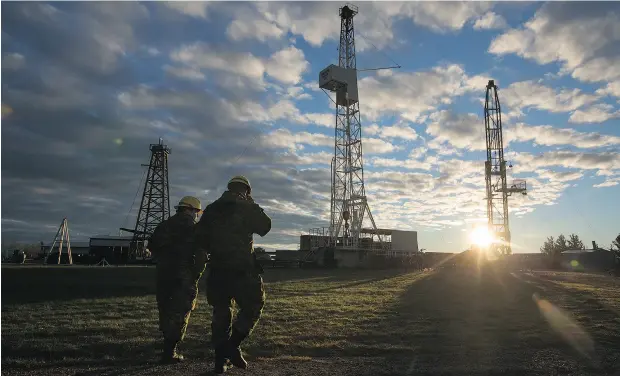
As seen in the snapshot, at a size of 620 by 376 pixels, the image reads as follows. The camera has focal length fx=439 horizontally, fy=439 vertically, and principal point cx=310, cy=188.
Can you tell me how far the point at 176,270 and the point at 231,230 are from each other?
1.04 metres

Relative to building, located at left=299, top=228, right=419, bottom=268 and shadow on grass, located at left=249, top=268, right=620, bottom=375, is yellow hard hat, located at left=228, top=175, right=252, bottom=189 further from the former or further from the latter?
building, located at left=299, top=228, right=419, bottom=268

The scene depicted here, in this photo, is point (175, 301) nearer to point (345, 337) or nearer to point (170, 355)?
point (170, 355)

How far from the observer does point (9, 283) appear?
53.0ft

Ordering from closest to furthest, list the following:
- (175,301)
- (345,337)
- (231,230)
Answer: (231,230) → (175,301) → (345,337)

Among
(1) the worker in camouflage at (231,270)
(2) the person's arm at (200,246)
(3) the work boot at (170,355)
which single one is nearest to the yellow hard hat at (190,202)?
(2) the person's arm at (200,246)

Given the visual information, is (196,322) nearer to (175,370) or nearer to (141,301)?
(175,370)

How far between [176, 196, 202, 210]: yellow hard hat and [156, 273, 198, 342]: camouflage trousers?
937 mm

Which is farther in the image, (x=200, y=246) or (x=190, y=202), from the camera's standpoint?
(x=190, y=202)

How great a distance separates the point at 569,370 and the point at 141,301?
10.1m

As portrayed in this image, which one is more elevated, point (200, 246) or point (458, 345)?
point (200, 246)

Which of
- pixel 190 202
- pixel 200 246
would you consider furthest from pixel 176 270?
pixel 190 202

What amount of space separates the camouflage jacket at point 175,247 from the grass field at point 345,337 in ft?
3.72

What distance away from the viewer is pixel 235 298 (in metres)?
4.91

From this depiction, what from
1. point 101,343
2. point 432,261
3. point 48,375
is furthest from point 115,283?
point 432,261
